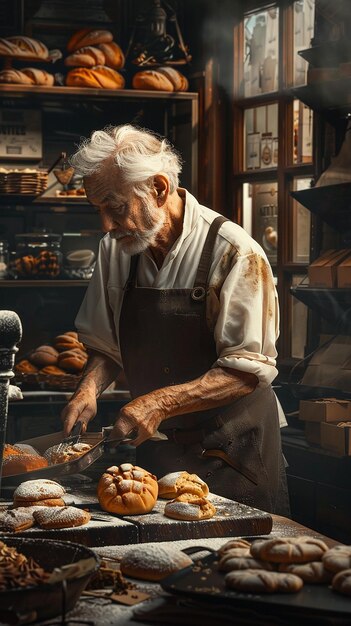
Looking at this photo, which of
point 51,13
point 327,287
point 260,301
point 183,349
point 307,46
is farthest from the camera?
point 51,13

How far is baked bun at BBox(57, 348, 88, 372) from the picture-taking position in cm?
523

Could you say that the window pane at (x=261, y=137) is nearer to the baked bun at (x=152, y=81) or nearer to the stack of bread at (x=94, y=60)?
the baked bun at (x=152, y=81)

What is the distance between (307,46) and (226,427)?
2.57m

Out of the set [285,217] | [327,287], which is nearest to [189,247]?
[327,287]

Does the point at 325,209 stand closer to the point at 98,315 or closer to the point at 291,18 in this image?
the point at 291,18

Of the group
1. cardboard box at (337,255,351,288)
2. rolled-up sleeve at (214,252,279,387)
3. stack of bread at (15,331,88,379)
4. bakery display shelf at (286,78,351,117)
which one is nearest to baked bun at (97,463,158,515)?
rolled-up sleeve at (214,252,279,387)

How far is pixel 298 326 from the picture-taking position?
16.5ft

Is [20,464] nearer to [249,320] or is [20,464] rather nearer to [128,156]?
[249,320]

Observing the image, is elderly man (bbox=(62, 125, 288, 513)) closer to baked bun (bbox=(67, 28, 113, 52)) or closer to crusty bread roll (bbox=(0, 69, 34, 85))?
crusty bread roll (bbox=(0, 69, 34, 85))

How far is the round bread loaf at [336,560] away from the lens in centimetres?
160

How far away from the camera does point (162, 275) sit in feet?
9.87

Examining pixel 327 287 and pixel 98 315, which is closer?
pixel 98 315

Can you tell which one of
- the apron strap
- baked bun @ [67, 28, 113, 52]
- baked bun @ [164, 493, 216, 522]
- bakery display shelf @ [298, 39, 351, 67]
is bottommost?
baked bun @ [164, 493, 216, 522]

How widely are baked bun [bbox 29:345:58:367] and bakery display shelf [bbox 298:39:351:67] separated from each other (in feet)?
6.54
